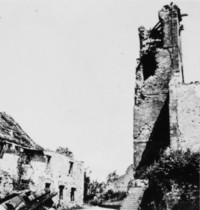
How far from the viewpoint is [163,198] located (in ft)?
47.2

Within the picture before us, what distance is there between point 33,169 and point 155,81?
1191 cm

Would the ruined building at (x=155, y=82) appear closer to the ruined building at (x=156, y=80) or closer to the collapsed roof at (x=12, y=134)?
the ruined building at (x=156, y=80)

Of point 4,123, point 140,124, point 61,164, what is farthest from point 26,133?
point 140,124

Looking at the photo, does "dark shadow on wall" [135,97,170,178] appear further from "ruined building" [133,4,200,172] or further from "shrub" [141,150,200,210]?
"shrub" [141,150,200,210]

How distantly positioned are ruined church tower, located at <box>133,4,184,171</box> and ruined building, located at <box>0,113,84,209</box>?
24.7 feet

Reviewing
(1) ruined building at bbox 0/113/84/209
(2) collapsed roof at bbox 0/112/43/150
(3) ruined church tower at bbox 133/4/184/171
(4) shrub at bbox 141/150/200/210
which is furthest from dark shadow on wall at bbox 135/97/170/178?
(2) collapsed roof at bbox 0/112/43/150

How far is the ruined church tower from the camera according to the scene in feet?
78.8

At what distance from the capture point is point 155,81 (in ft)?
83.8

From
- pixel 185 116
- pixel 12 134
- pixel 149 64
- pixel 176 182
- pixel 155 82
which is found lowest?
pixel 176 182

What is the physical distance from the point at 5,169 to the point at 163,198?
12.5 meters

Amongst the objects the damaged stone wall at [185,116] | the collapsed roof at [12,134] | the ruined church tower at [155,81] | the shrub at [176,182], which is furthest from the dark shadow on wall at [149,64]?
Answer: the shrub at [176,182]

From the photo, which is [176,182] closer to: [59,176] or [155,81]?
[155,81]

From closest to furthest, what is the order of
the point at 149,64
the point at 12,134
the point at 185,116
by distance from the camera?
1. the point at 185,116
2. the point at 12,134
3. the point at 149,64

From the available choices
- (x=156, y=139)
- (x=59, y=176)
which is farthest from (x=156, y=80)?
(x=59, y=176)
